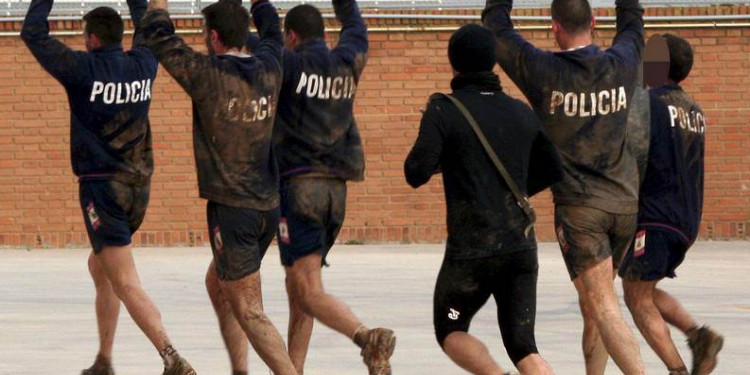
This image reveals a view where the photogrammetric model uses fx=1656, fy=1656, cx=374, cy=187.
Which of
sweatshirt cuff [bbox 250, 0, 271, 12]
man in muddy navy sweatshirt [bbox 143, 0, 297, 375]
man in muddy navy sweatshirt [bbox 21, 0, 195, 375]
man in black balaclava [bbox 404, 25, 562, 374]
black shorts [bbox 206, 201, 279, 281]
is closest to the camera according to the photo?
man in black balaclava [bbox 404, 25, 562, 374]

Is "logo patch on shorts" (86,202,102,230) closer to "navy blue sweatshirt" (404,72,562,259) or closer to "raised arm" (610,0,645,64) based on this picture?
"navy blue sweatshirt" (404,72,562,259)

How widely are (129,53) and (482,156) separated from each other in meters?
3.05

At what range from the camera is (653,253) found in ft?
29.1

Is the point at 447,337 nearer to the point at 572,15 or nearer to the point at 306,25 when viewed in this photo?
the point at 572,15

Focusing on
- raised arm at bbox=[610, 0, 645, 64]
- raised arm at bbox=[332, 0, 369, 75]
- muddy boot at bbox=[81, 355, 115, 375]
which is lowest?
muddy boot at bbox=[81, 355, 115, 375]

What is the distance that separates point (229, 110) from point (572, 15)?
1730 mm

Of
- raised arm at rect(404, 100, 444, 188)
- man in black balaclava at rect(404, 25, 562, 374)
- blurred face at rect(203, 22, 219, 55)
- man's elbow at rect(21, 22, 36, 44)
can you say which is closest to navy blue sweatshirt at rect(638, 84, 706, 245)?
man in black balaclava at rect(404, 25, 562, 374)

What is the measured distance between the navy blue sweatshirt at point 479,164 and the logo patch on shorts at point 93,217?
259cm

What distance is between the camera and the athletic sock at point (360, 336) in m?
8.62

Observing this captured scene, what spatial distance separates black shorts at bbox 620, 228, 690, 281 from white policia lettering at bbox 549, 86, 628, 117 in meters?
1.08

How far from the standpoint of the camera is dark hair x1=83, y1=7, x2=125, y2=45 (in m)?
9.26

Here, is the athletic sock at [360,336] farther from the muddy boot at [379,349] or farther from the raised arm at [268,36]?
the raised arm at [268,36]

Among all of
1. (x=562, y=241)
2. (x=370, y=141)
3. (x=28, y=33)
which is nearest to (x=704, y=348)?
→ (x=562, y=241)

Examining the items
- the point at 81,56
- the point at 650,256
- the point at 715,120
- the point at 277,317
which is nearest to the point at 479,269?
the point at 650,256
